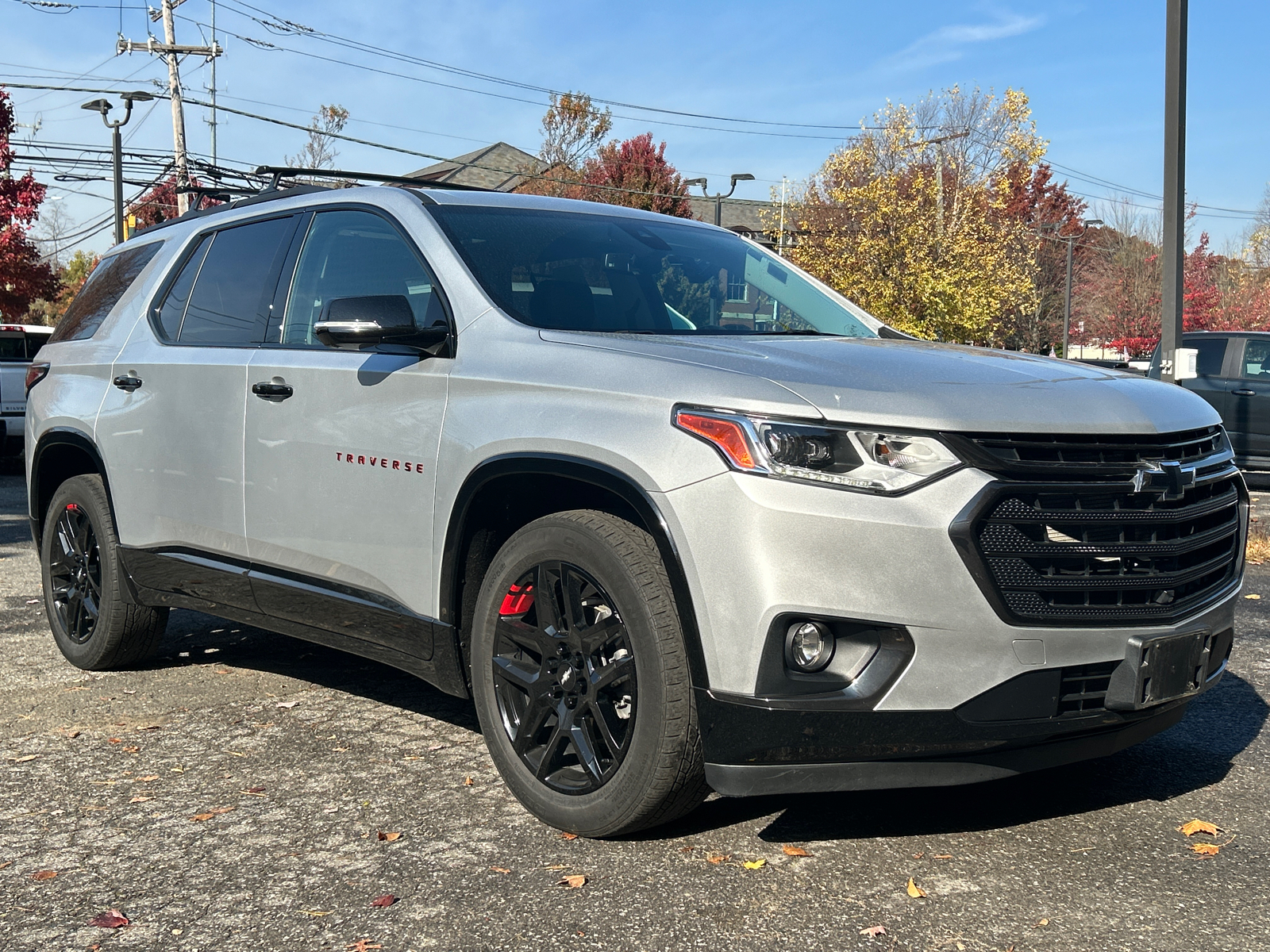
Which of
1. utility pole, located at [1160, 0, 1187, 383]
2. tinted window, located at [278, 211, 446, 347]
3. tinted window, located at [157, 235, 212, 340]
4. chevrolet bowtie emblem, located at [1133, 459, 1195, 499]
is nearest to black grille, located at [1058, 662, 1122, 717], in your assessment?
chevrolet bowtie emblem, located at [1133, 459, 1195, 499]

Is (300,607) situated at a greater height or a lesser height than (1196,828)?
greater

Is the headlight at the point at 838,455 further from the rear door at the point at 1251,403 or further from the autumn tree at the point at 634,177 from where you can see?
the autumn tree at the point at 634,177

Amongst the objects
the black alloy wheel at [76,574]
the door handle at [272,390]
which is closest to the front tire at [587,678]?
the door handle at [272,390]

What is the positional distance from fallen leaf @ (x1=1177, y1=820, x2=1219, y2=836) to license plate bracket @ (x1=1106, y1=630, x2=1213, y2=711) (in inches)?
19.8

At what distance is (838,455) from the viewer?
2949 mm

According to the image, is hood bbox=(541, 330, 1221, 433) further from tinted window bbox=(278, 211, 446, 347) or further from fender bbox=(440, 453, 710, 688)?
tinted window bbox=(278, 211, 446, 347)

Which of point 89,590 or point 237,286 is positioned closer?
point 237,286

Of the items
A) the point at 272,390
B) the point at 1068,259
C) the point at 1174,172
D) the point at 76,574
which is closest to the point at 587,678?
the point at 272,390

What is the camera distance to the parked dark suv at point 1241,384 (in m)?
15.0

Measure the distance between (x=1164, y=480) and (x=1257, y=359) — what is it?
44.7 ft

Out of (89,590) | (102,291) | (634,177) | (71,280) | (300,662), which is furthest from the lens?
(71,280)

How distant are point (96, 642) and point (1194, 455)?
14.5 feet

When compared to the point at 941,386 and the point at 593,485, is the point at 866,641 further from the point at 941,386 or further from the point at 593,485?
the point at 593,485

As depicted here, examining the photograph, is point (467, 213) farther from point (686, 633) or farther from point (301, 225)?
point (686, 633)
